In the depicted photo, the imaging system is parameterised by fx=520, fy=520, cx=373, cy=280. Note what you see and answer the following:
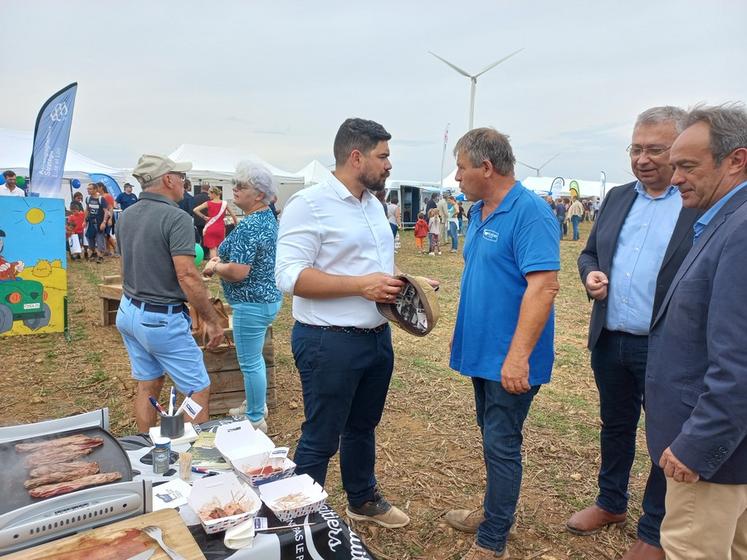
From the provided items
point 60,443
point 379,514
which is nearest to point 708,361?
point 379,514

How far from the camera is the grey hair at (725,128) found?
1.64 meters

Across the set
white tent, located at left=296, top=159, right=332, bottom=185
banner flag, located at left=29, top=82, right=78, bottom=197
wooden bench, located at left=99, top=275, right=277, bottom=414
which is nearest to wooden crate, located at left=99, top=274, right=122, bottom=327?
banner flag, located at left=29, top=82, right=78, bottom=197

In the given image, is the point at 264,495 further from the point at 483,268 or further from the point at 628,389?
the point at 628,389

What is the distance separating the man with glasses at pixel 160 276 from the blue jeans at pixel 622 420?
2304 millimetres

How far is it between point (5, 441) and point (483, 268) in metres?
1.97

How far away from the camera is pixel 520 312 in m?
2.28

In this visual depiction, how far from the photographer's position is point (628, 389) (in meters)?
2.69

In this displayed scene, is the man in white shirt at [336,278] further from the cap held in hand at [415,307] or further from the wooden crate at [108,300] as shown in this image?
the wooden crate at [108,300]

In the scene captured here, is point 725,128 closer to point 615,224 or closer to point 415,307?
point 615,224

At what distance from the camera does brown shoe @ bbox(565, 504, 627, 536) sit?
2.86m

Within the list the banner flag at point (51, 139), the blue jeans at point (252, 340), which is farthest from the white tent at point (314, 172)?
the blue jeans at point (252, 340)

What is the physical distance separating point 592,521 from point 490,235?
1748 millimetres

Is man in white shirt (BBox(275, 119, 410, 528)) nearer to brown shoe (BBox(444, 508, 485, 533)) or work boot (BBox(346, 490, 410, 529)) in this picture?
work boot (BBox(346, 490, 410, 529))

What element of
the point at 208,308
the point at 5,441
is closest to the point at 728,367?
the point at 5,441
